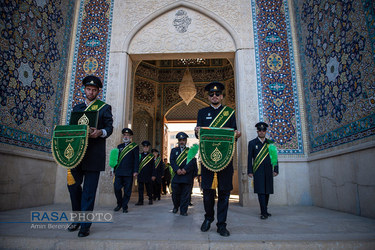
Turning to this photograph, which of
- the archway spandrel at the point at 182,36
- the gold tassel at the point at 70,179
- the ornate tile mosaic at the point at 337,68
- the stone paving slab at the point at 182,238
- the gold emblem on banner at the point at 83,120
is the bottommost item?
the stone paving slab at the point at 182,238

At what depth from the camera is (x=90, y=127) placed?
2236 mm

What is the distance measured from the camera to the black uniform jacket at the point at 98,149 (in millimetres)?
2287

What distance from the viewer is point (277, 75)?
4.98m

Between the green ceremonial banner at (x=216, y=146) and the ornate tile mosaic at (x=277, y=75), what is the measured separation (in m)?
2.66

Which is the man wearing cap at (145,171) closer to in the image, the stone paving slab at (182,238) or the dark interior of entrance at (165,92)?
the stone paving slab at (182,238)

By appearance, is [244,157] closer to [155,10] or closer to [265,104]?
[265,104]

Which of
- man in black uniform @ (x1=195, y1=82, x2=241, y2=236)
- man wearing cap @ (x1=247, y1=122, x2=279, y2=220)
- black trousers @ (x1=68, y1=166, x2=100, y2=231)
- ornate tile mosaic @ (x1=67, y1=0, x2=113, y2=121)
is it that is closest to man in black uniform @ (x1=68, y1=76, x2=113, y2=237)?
black trousers @ (x1=68, y1=166, x2=100, y2=231)

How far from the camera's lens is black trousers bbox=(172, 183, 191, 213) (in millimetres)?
3713

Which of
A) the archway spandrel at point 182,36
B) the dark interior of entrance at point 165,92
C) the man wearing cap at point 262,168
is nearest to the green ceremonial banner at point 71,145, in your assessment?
the man wearing cap at point 262,168

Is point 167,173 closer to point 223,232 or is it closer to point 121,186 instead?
point 121,186

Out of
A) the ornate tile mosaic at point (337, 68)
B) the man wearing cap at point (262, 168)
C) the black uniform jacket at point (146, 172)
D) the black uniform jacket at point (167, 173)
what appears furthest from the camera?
the black uniform jacket at point (167, 173)

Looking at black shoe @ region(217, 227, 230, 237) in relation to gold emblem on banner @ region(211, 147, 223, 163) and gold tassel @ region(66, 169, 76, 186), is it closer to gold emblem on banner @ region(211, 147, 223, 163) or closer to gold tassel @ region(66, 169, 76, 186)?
gold emblem on banner @ region(211, 147, 223, 163)

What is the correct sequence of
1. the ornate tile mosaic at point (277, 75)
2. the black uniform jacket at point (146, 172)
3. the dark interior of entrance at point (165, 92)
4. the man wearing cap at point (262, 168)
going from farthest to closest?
the dark interior of entrance at point (165, 92) → the black uniform jacket at point (146, 172) → the ornate tile mosaic at point (277, 75) → the man wearing cap at point (262, 168)

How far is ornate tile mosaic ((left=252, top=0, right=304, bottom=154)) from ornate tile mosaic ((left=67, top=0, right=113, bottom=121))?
3.21 metres
